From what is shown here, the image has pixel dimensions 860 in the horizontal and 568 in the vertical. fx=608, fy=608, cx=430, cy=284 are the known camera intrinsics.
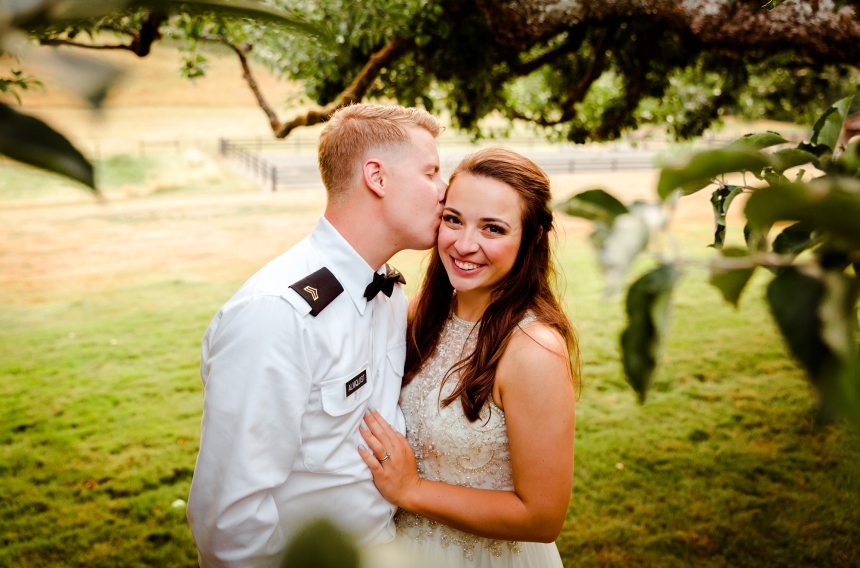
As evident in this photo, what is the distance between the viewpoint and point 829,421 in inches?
14.4

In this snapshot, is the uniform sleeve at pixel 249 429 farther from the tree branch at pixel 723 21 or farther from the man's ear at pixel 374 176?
the tree branch at pixel 723 21

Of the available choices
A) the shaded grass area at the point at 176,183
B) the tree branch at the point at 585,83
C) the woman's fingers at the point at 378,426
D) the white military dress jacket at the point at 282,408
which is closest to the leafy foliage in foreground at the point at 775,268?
the white military dress jacket at the point at 282,408

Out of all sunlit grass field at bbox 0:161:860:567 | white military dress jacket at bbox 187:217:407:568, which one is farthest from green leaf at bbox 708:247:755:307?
sunlit grass field at bbox 0:161:860:567

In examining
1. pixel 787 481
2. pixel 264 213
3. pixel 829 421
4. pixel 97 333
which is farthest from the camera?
pixel 264 213

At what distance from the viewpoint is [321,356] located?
1.93 metres

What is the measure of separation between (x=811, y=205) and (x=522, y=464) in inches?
69.0

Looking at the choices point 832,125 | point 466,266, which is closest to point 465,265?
point 466,266

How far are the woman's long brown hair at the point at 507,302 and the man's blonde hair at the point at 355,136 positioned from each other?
269 mm

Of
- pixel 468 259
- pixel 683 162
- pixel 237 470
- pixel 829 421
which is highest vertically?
A: pixel 683 162

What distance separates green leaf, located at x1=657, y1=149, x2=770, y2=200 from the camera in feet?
1.21

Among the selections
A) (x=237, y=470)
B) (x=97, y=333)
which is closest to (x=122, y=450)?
(x=97, y=333)

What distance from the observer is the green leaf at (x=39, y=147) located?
30 cm

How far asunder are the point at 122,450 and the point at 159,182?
1624 cm

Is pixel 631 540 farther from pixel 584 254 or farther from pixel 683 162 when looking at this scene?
→ pixel 584 254
